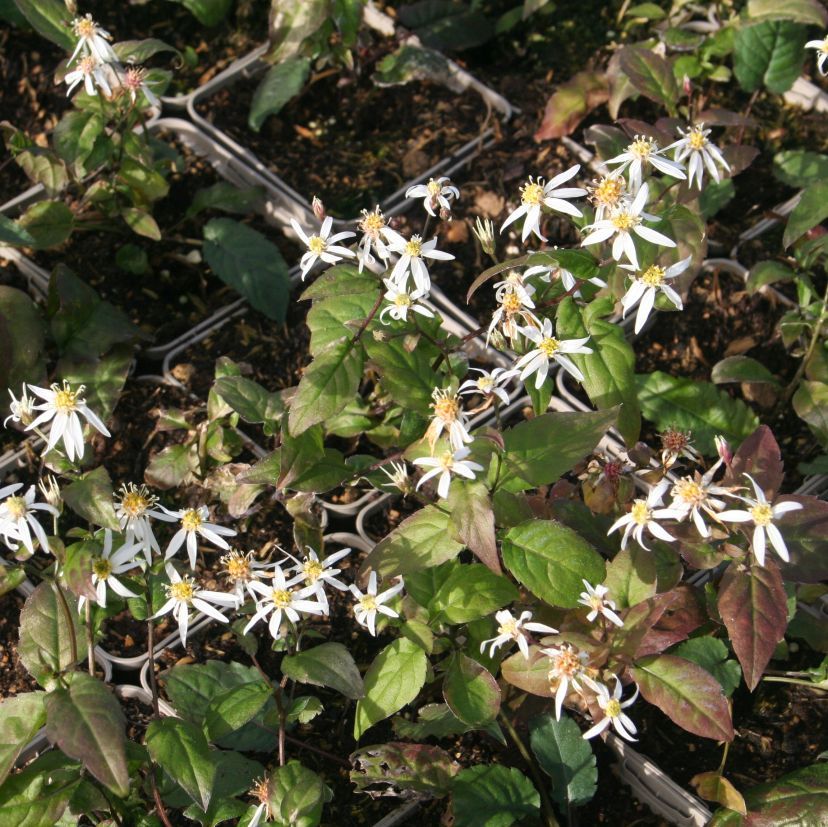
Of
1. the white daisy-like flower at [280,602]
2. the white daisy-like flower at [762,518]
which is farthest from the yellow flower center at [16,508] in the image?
the white daisy-like flower at [762,518]

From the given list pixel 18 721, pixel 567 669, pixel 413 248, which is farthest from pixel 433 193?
pixel 18 721

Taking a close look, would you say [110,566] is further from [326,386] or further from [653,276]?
[653,276]

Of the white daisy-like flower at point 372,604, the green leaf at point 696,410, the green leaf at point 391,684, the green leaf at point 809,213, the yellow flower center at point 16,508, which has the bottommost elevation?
the green leaf at point 696,410

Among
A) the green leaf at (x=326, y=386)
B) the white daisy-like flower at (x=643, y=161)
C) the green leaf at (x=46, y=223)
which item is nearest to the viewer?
the green leaf at (x=326, y=386)

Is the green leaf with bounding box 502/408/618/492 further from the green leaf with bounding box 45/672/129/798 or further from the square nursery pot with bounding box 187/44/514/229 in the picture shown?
the square nursery pot with bounding box 187/44/514/229

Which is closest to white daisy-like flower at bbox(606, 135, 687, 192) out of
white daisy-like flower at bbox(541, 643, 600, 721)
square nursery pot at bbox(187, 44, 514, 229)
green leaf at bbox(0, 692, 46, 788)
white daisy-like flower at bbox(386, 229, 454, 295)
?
white daisy-like flower at bbox(386, 229, 454, 295)

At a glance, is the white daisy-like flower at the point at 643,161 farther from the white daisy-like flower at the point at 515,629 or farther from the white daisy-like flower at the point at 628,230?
the white daisy-like flower at the point at 515,629
